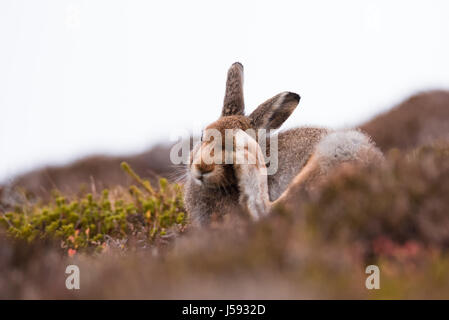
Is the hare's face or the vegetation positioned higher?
the hare's face

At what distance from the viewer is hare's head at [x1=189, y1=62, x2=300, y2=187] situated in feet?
16.7

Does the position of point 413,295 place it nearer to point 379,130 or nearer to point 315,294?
point 315,294

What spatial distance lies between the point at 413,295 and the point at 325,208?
3.36 ft

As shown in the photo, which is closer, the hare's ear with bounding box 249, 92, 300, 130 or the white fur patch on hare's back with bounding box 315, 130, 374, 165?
the white fur patch on hare's back with bounding box 315, 130, 374, 165

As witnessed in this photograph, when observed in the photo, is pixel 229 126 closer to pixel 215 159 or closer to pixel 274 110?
pixel 215 159

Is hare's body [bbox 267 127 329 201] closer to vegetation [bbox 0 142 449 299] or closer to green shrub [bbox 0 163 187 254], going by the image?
vegetation [bbox 0 142 449 299]

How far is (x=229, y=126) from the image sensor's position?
5613 mm

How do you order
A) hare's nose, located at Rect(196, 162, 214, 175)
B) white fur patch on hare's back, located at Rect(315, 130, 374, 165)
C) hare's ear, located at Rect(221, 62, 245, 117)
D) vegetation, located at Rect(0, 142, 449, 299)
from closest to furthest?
vegetation, located at Rect(0, 142, 449, 299) < white fur patch on hare's back, located at Rect(315, 130, 374, 165) < hare's nose, located at Rect(196, 162, 214, 175) < hare's ear, located at Rect(221, 62, 245, 117)

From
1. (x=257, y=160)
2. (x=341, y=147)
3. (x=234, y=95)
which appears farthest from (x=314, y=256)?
(x=234, y=95)

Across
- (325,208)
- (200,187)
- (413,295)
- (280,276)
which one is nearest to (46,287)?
(280,276)

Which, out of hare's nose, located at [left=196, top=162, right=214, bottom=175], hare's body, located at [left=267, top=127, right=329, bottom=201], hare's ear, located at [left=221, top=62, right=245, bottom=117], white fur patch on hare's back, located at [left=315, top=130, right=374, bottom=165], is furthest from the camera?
hare's ear, located at [left=221, top=62, right=245, bottom=117]

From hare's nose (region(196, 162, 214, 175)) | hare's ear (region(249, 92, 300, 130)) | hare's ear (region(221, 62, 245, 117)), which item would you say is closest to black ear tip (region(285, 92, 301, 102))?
hare's ear (region(249, 92, 300, 130))

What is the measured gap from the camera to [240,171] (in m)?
5.11

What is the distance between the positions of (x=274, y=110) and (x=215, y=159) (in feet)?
4.88
